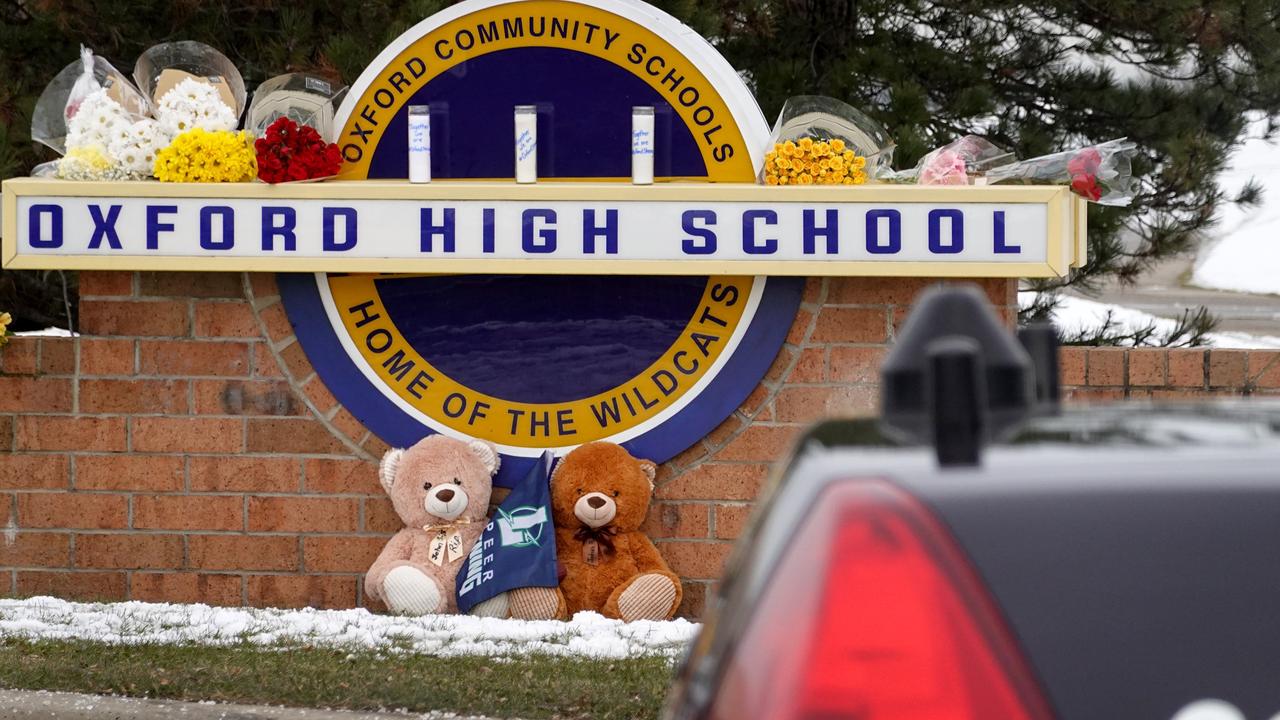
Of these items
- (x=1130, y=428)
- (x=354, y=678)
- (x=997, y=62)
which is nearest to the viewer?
(x=1130, y=428)

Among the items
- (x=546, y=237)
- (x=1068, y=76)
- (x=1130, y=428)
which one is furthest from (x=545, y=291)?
(x=1068, y=76)

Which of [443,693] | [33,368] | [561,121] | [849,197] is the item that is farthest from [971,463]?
[33,368]

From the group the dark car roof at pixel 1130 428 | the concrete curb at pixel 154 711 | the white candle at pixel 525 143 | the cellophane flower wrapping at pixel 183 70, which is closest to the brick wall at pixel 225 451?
the cellophane flower wrapping at pixel 183 70

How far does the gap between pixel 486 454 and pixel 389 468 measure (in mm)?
365

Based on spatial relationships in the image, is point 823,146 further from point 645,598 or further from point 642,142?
point 645,598

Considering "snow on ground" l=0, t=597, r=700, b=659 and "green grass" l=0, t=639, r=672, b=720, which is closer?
"green grass" l=0, t=639, r=672, b=720

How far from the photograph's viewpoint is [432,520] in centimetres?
595

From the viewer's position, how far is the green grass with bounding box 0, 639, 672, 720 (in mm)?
4543

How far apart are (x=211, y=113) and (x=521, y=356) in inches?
58.4

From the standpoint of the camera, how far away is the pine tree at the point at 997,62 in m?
8.98

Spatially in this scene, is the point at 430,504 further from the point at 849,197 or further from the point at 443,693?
the point at 849,197

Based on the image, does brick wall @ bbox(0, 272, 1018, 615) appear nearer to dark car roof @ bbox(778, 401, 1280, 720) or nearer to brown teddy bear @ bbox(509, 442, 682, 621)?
brown teddy bear @ bbox(509, 442, 682, 621)

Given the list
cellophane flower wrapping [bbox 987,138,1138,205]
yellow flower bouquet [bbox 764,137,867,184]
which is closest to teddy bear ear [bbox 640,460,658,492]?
yellow flower bouquet [bbox 764,137,867,184]

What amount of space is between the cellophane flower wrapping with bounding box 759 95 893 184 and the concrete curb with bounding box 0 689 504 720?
7.92 feet
